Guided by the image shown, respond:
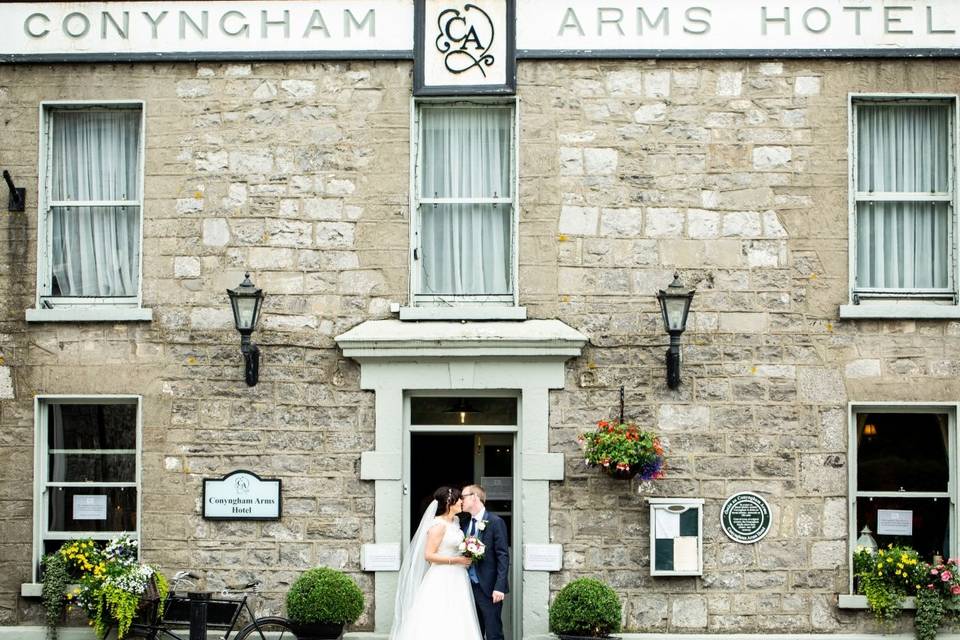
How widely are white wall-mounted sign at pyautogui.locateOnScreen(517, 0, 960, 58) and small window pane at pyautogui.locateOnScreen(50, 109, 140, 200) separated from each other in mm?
3989

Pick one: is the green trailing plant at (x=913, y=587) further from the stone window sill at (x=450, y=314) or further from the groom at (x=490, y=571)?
the stone window sill at (x=450, y=314)

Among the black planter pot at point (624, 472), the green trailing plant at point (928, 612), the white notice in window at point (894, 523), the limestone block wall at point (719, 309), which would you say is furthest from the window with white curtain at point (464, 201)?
the green trailing plant at point (928, 612)

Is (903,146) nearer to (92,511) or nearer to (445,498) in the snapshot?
(445,498)

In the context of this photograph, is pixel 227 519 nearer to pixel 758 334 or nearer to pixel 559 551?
pixel 559 551

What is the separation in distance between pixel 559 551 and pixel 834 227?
4.00 m

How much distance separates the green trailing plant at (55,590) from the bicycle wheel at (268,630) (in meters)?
1.75

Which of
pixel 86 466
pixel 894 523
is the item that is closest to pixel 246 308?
pixel 86 466

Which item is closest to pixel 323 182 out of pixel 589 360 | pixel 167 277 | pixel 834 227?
pixel 167 277

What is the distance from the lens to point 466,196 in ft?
42.3

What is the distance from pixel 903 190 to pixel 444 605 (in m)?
5.89

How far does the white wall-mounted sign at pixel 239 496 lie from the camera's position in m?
12.5

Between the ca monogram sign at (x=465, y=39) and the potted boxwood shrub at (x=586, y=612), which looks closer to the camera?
the potted boxwood shrub at (x=586, y=612)

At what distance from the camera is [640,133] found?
12539 millimetres

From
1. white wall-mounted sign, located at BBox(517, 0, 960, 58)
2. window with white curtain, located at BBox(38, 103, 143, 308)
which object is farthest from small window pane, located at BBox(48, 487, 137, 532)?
white wall-mounted sign, located at BBox(517, 0, 960, 58)
